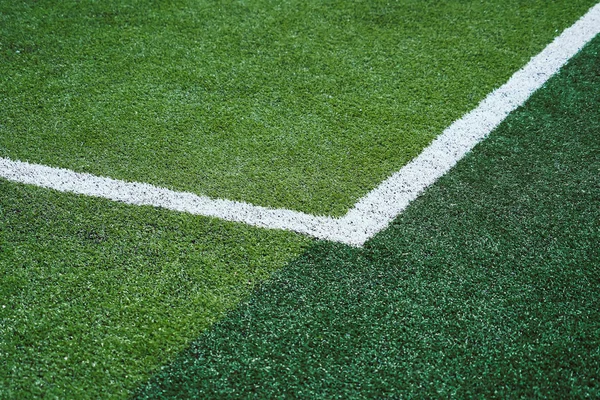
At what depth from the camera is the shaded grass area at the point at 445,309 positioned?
6.92ft

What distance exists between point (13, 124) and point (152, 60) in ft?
2.77

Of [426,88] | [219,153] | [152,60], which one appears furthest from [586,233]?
[152,60]

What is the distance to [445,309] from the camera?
233 cm

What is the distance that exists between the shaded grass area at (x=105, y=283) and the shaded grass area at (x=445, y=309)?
0.34ft

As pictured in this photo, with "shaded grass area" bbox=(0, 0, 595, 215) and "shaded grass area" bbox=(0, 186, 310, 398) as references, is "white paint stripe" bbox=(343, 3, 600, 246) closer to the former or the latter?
"shaded grass area" bbox=(0, 0, 595, 215)

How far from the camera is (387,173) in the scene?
115 inches

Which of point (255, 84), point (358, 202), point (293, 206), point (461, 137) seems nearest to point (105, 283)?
point (293, 206)

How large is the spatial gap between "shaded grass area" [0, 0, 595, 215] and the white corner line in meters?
0.06

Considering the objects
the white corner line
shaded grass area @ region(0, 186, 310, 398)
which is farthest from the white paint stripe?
shaded grass area @ region(0, 186, 310, 398)

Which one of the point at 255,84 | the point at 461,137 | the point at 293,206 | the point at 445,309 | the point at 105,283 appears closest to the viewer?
the point at 445,309

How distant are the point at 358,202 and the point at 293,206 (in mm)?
276

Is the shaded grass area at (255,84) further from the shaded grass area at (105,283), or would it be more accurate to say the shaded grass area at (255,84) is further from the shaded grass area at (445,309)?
the shaded grass area at (445,309)

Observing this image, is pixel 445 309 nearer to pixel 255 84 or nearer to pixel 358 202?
pixel 358 202

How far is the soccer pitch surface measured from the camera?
2.18 m
